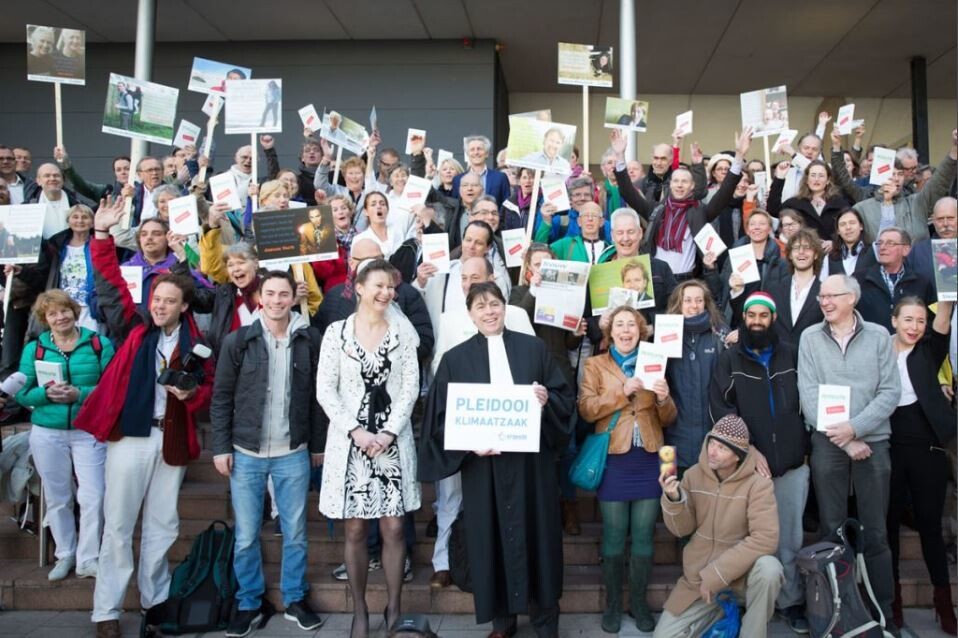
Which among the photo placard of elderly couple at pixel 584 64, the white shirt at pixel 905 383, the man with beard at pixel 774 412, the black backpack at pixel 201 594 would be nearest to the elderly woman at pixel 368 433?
the black backpack at pixel 201 594

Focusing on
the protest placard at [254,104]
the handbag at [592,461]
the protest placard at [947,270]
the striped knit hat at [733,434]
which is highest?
the protest placard at [254,104]

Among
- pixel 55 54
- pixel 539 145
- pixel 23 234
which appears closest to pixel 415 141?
pixel 539 145

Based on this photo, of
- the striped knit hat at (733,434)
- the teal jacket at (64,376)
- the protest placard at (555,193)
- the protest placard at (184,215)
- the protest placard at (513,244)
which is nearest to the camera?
the striped knit hat at (733,434)

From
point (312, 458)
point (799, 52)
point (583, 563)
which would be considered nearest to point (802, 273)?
point (583, 563)

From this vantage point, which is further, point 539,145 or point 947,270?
point 539,145

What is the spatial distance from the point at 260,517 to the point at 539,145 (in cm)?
343

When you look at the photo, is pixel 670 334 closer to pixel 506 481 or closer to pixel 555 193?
pixel 506 481

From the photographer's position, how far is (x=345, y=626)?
4.68 m

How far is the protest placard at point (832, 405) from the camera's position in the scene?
14.3 ft

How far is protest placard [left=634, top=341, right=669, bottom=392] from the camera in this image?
4.39m

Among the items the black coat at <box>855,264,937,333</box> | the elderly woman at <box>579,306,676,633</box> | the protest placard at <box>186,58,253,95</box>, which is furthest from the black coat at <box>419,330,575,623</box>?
the protest placard at <box>186,58,253,95</box>

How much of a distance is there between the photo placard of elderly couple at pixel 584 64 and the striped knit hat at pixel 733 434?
12.9 feet

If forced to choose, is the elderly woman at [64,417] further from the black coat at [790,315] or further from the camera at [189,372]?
the black coat at [790,315]

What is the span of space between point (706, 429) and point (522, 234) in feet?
6.85
